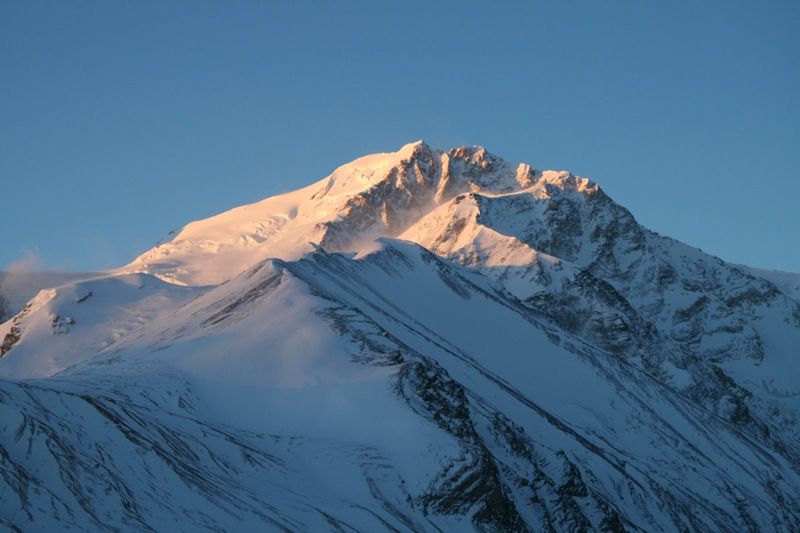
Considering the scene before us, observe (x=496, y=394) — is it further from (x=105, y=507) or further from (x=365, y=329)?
(x=105, y=507)

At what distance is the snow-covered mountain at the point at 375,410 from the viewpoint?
64.2 meters

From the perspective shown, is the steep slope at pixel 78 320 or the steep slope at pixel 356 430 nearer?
the steep slope at pixel 356 430

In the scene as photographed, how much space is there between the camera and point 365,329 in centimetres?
9325

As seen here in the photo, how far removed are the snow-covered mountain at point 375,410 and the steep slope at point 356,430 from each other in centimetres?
20

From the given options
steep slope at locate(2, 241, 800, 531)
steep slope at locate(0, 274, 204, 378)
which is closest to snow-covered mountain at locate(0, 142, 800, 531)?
steep slope at locate(2, 241, 800, 531)

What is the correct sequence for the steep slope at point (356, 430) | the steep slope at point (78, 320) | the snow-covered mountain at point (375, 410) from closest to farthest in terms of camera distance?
the steep slope at point (356, 430) < the snow-covered mountain at point (375, 410) < the steep slope at point (78, 320)

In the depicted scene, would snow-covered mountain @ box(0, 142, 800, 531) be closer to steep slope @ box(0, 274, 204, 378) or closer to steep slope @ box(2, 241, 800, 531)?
steep slope @ box(2, 241, 800, 531)

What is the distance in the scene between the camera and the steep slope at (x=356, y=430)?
63250 mm

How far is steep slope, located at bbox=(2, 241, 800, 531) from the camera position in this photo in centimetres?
6325

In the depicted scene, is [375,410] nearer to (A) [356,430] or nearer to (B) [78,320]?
(A) [356,430]

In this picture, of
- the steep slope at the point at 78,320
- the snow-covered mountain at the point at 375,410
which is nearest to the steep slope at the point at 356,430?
the snow-covered mountain at the point at 375,410

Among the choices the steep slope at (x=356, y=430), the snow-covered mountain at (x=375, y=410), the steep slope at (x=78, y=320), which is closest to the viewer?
the steep slope at (x=356, y=430)

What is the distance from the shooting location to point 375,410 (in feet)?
262

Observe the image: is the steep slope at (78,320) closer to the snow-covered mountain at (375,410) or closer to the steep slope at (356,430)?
the snow-covered mountain at (375,410)
